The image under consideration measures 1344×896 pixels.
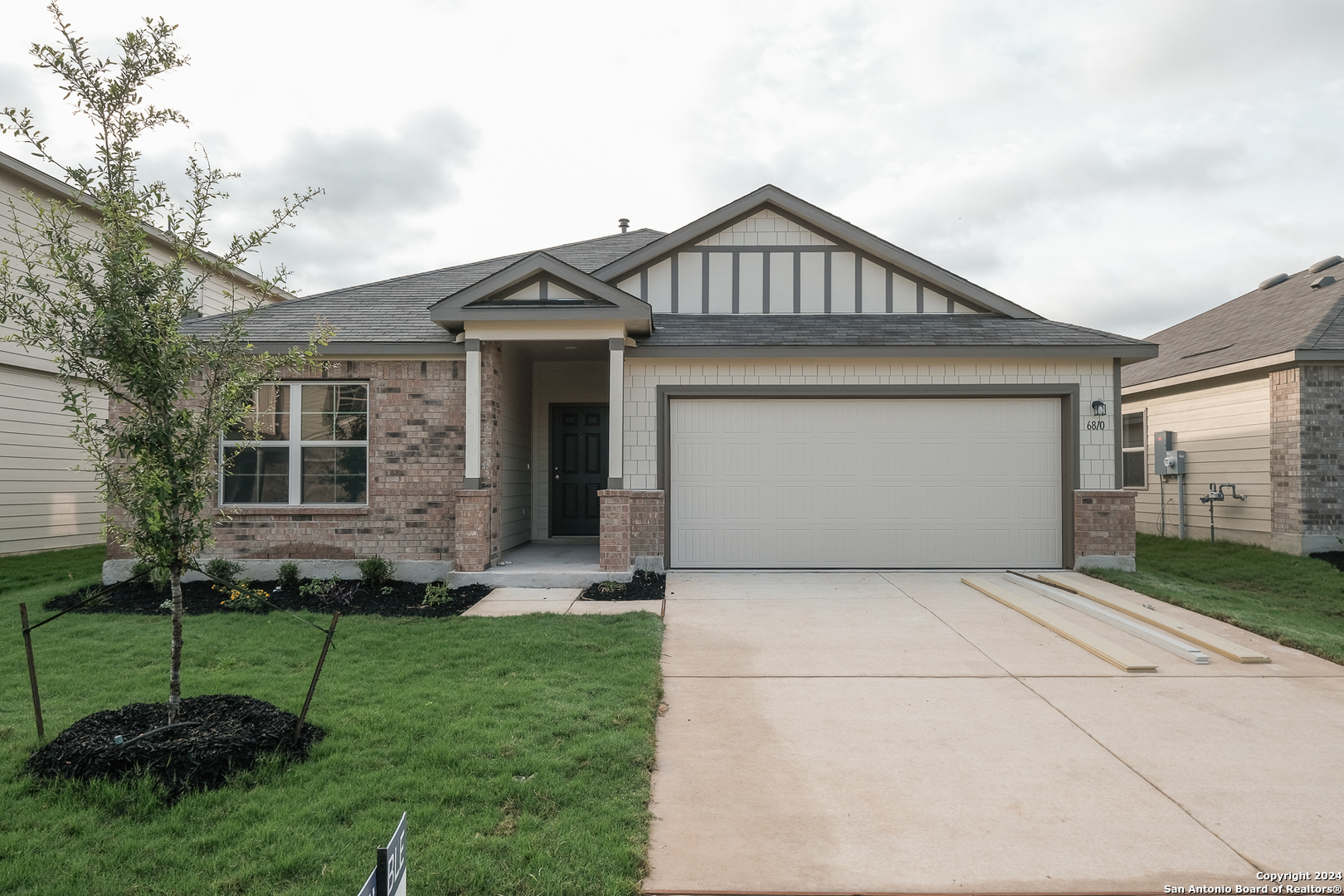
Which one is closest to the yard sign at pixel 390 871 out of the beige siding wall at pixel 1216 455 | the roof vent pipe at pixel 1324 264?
the beige siding wall at pixel 1216 455

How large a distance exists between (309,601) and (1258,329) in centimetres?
1637

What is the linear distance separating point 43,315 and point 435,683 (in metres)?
3.09

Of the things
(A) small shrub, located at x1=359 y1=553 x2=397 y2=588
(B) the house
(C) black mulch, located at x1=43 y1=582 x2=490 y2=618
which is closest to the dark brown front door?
(B) the house

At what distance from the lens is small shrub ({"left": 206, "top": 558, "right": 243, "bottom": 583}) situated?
7629 mm

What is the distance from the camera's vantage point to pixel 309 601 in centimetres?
802

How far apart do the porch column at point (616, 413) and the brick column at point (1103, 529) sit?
6.11 metres

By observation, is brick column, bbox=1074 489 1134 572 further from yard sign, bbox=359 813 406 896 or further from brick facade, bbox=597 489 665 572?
Answer: yard sign, bbox=359 813 406 896

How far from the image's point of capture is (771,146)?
13.2 meters

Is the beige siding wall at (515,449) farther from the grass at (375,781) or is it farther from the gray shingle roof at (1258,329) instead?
the gray shingle roof at (1258,329)

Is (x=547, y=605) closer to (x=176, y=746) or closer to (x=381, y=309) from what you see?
(x=176, y=746)

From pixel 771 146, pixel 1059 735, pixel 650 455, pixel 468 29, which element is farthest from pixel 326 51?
pixel 1059 735

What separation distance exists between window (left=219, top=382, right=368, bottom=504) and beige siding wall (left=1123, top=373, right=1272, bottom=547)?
44.2 feet

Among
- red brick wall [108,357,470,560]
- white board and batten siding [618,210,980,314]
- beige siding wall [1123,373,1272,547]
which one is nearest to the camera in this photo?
red brick wall [108,357,470,560]

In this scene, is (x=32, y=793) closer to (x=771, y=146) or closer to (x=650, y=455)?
(x=650, y=455)
